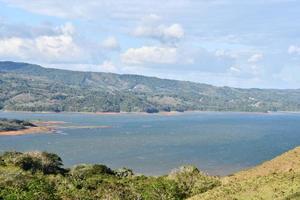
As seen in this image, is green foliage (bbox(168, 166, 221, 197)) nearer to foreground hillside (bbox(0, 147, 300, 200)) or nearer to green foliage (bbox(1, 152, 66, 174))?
foreground hillside (bbox(0, 147, 300, 200))

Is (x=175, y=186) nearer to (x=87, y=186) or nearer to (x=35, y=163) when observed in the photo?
(x=87, y=186)

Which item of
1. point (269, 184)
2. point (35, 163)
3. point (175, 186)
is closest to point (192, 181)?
point (175, 186)

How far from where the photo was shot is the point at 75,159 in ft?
625

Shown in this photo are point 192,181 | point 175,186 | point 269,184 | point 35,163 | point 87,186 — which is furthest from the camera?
point 35,163

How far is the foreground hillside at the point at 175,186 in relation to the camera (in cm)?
5324

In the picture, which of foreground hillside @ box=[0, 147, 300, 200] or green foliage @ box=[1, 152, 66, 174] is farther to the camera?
green foliage @ box=[1, 152, 66, 174]

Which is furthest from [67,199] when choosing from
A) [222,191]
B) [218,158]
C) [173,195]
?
[218,158]

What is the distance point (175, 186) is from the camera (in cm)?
→ 7862

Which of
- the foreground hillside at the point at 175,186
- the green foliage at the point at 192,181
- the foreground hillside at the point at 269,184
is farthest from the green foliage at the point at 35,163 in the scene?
the foreground hillside at the point at 269,184

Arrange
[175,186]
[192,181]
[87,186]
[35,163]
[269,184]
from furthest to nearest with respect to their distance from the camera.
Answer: [35,163], [192,181], [87,186], [175,186], [269,184]

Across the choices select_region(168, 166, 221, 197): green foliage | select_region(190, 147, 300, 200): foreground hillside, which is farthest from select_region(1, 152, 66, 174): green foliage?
select_region(190, 147, 300, 200): foreground hillside

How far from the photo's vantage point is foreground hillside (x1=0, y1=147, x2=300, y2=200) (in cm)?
5324

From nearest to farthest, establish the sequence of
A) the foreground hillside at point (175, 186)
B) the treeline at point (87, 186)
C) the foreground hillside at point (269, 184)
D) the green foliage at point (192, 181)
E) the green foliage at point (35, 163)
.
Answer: the foreground hillside at point (269, 184), the foreground hillside at point (175, 186), the treeline at point (87, 186), the green foliage at point (192, 181), the green foliage at point (35, 163)

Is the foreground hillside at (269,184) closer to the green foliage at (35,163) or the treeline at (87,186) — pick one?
the treeline at (87,186)
